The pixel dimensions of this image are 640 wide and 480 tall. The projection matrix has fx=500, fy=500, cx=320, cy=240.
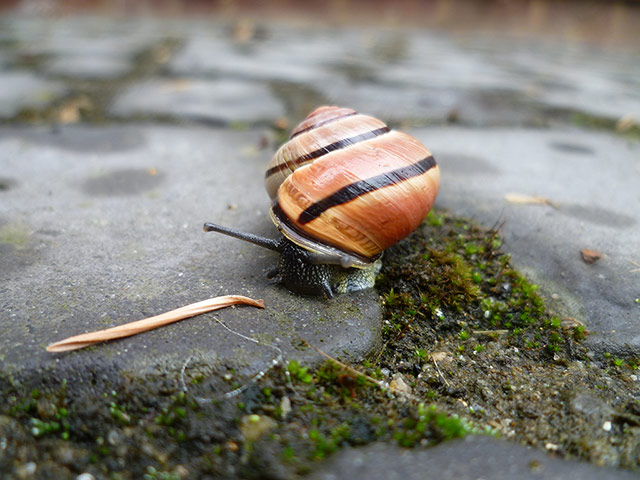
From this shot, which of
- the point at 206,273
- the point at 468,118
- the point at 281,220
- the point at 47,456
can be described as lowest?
the point at 47,456

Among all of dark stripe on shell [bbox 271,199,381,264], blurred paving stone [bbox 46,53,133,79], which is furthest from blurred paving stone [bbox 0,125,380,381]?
blurred paving stone [bbox 46,53,133,79]

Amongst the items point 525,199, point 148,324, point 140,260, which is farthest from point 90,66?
point 525,199

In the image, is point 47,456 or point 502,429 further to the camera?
point 502,429

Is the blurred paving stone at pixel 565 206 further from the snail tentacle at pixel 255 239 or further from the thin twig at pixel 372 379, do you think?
the snail tentacle at pixel 255 239

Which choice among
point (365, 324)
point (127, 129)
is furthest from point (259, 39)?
point (365, 324)

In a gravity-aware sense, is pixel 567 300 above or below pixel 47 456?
above

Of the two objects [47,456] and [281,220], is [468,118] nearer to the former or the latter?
[281,220]

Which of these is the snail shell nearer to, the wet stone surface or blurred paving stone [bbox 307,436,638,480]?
the wet stone surface
